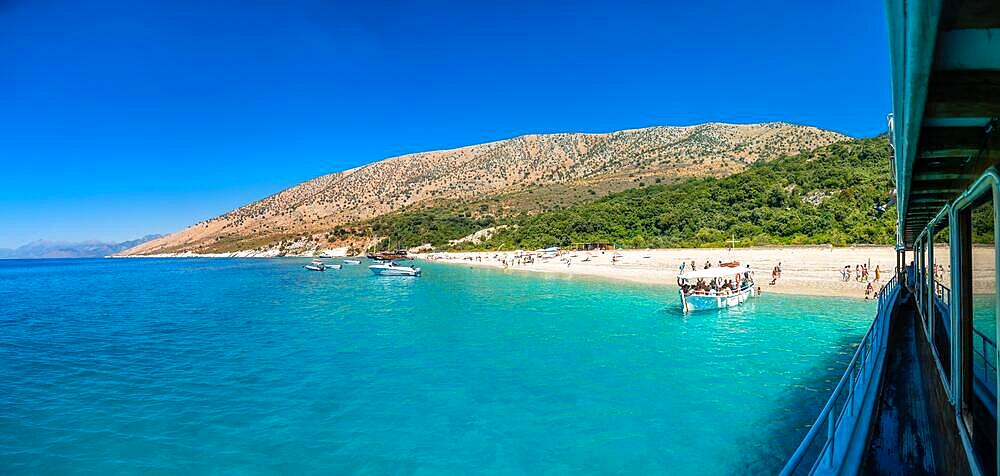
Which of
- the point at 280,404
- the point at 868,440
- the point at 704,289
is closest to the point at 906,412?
the point at 868,440

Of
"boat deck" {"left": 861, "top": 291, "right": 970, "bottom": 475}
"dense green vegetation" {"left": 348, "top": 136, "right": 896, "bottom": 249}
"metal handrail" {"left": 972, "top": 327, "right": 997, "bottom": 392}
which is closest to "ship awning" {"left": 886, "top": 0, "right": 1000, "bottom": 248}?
"metal handrail" {"left": 972, "top": 327, "right": 997, "bottom": 392}

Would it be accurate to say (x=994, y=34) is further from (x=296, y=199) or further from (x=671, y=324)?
(x=296, y=199)

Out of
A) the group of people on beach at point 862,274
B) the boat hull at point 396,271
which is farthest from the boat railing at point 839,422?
the boat hull at point 396,271

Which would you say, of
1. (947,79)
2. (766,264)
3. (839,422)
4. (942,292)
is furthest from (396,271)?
(947,79)

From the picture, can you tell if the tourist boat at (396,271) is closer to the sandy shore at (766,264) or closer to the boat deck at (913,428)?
the sandy shore at (766,264)

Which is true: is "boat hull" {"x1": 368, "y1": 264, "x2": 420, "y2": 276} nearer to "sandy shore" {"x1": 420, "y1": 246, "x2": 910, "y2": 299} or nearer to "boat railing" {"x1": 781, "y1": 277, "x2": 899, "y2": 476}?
"sandy shore" {"x1": 420, "y1": 246, "x2": 910, "y2": 299}

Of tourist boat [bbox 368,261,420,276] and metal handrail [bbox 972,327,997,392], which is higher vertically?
metal handrail [bbox 972,327,997,392]

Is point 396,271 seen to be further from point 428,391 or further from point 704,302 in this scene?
point 428,391
